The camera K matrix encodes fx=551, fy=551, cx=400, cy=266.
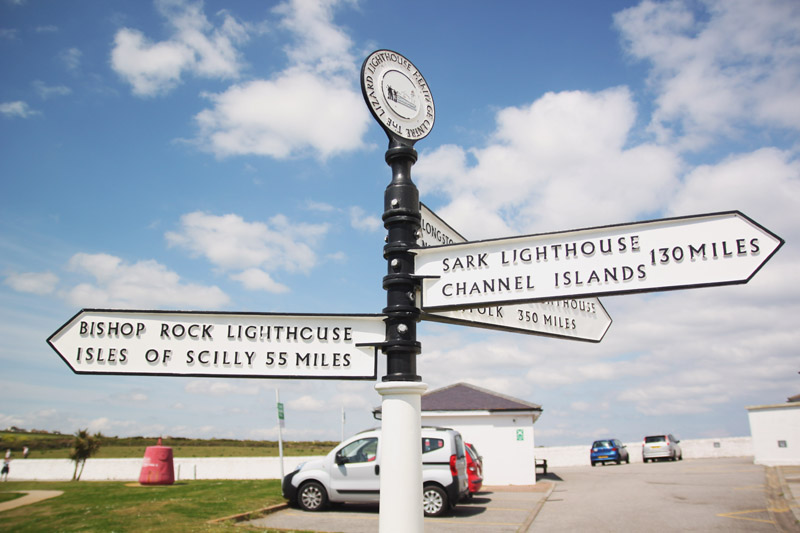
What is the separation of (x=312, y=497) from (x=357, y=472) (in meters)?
1.19

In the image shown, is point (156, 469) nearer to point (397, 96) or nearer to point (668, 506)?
point (668, 506)

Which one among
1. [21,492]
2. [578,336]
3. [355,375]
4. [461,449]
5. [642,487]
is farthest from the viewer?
[21,492]

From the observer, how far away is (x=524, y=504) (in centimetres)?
1392

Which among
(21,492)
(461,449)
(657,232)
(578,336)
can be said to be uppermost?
(657,232)

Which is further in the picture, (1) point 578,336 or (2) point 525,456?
(2) point 525,456

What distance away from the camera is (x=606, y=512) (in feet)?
39.3

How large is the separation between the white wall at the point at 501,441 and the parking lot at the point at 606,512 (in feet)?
7.75

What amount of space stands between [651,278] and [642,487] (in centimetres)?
1705

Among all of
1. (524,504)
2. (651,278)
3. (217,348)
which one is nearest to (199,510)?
(524,504)

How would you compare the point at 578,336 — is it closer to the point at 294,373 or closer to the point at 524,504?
the point at 294,373

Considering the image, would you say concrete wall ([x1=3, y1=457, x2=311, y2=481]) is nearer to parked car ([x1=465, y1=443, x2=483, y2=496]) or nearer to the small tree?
the small tree

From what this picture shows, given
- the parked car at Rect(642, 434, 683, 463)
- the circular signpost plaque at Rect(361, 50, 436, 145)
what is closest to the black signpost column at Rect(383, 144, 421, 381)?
the circular signpost plaque at Rect(361, 50, 436, 145)

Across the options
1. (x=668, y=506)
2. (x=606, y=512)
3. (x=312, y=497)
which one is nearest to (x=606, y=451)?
(x=668, y=506)

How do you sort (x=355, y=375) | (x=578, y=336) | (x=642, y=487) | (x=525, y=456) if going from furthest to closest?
(x=525, y=456), (x=642, y=487), (x=578, y=336), (x=355, y=375)
